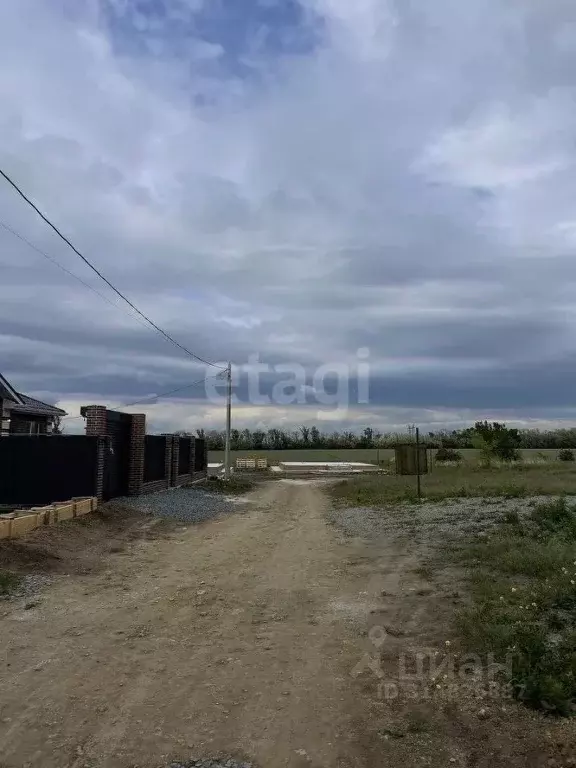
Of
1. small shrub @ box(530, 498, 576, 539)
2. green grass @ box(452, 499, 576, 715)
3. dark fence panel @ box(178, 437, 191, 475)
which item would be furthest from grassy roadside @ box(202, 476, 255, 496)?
green grass @ box(452, 499, 576, 715)

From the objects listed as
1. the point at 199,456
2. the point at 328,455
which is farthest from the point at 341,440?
the point at 199,456

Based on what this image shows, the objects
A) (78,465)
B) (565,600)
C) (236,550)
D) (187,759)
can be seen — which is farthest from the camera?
(78,465)

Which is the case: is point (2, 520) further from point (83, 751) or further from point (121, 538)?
point (83, 751)

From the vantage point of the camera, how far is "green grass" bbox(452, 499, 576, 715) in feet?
15.0

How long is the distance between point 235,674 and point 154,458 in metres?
16.8

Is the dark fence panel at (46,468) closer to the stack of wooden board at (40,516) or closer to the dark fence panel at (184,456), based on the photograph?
the stack of wooden board at (40,516)

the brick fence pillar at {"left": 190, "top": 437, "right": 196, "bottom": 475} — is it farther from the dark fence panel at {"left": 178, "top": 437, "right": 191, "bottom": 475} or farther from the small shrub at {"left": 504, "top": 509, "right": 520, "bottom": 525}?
the small shrub at {"left": 504, "top": 509, "right": 520, "bottom": 525}

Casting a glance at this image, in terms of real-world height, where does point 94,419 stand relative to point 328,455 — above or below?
above

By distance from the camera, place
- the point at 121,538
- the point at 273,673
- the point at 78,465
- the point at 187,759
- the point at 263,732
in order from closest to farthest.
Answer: the point at 187,759
the point at 263,732
the point at 273,673
the point at 121,538
the point at 78,465

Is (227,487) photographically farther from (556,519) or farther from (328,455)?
(328,455)

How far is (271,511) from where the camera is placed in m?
18.5

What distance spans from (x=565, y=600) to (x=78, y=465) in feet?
40.4

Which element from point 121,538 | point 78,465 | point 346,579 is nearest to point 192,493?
point 78,465

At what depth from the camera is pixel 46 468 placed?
15.8m
